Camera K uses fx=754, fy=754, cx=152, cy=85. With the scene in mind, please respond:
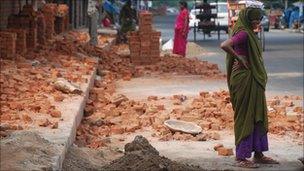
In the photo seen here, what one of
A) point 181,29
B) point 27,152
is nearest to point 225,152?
point 27,152

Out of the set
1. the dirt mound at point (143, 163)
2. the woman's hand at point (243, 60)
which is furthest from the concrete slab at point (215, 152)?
the woman's hand at point (243, 60)

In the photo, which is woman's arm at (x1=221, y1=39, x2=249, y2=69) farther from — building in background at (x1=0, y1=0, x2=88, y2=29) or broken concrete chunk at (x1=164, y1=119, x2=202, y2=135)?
building in background at (x1=0, y1=0, x2=88, y2=29)

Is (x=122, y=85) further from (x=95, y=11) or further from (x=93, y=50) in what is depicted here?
(x=95, y=11)

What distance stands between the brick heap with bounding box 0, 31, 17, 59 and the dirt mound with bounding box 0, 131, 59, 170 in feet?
25.3

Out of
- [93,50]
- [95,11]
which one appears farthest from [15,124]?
[95,11]

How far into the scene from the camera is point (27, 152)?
6012 millimetres

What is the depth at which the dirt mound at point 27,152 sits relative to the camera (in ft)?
18.4

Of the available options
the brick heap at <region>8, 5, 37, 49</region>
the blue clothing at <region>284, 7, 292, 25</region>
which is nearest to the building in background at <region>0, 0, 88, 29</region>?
the brick heap at <region>8, 5, 37, 49</region>

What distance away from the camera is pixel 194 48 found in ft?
85.9

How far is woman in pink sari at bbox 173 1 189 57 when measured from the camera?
2189 cm

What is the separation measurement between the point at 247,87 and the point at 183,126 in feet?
7.01

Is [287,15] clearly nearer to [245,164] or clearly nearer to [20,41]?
[20,41]

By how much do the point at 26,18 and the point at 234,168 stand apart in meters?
11.0

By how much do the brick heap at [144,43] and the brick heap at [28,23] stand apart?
288cm
